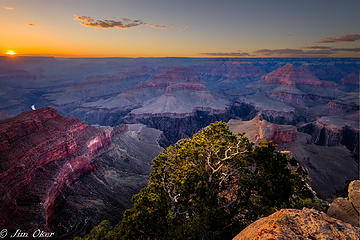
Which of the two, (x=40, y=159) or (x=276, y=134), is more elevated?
(x=40, y=159)

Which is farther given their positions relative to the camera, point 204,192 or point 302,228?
point 204,192

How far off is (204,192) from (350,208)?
918cm

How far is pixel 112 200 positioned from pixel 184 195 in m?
23.8

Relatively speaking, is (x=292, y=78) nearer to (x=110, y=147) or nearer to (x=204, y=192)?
(x=110, y=147)

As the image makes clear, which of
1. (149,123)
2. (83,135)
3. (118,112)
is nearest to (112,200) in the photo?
(83,135)

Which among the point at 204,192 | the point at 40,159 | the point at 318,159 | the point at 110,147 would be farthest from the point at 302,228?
the point at 318,159

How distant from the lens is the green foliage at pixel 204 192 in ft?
36.9

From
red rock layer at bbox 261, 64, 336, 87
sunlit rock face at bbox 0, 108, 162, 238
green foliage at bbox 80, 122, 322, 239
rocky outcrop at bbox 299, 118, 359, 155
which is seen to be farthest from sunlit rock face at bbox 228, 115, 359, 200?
red rock layer at bbox 261, 64, 336, 87

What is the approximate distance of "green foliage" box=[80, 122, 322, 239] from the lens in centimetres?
1124

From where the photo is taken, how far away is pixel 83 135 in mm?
41281

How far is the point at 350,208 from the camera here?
12.1 m

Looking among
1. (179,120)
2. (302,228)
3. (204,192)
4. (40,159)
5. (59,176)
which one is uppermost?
(302,228)

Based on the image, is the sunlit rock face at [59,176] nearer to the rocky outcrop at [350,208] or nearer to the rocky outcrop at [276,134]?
the rocky outcrop at [350,208]

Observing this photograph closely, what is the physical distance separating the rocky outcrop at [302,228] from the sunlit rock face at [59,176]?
913 inches
